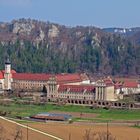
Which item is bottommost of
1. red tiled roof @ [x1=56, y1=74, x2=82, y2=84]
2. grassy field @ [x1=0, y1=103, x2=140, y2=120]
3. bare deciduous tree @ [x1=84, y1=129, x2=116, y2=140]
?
bare deciduous tree @ [x1=84, y1=129, x2=116, y2=140]

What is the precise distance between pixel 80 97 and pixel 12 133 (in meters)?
24.5

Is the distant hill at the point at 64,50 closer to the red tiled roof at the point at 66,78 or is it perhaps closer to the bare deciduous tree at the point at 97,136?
the red tiled roof at the point at 66,78

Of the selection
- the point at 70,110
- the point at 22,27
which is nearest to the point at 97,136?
the point at 70,110

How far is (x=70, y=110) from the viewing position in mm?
53156

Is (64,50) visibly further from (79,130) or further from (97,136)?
(97,136)

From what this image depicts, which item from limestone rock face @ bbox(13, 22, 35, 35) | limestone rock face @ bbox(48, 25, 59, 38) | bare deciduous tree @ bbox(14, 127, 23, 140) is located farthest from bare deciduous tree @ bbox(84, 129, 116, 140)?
limestone rock face @ bbox(13, 22, 35, 35)

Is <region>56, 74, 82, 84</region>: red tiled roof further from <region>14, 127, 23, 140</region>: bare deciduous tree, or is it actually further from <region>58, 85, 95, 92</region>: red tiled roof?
<region>14, 127, 23, 140</region>: bare deciduous tree

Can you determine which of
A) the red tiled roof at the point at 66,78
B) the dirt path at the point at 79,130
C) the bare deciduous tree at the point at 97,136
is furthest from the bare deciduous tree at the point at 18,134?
the red tiled roof at the point at 66,78

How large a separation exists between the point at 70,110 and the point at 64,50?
5608 cm

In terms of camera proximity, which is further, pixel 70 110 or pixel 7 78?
pixel 7 78

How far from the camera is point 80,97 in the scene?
6031 centimetres

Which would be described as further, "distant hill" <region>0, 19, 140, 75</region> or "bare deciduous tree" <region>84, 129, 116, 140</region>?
"distant hill" <region>0, 19, 140, 75</region>

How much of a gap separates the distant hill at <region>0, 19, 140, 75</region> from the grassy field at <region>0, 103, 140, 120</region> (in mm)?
31026

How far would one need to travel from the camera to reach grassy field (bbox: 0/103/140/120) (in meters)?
48.3
